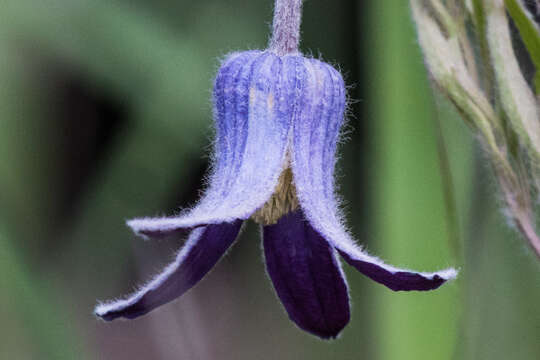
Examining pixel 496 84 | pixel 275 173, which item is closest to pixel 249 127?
pixel 275 173

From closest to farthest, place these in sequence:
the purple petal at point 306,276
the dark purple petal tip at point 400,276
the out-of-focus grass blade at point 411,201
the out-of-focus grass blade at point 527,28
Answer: the dark purple petal tip at point 400,276 → the out-of-focus grass blade at point 527,28 → the purple petal at point 306,276 → the out-of-focus grass blade at point 411,201

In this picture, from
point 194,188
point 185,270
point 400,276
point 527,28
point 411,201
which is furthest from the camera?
point 194,188

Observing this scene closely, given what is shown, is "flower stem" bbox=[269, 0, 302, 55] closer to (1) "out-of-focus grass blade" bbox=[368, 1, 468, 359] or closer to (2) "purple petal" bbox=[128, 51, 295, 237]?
(2) "purple petal" bbox=[128, 51, 295, 237]

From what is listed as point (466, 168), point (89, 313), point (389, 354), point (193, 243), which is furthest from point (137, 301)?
point (89, 313)

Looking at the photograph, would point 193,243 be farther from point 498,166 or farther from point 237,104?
point 498,166

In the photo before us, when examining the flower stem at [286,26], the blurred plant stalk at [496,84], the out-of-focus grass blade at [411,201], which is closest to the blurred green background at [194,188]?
the out-of-focus grass blade at [411,201]

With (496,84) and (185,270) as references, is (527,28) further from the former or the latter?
(185,270)

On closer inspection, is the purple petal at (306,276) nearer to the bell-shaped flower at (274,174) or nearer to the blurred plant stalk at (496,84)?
the bell-shaped flower at (274,174)
